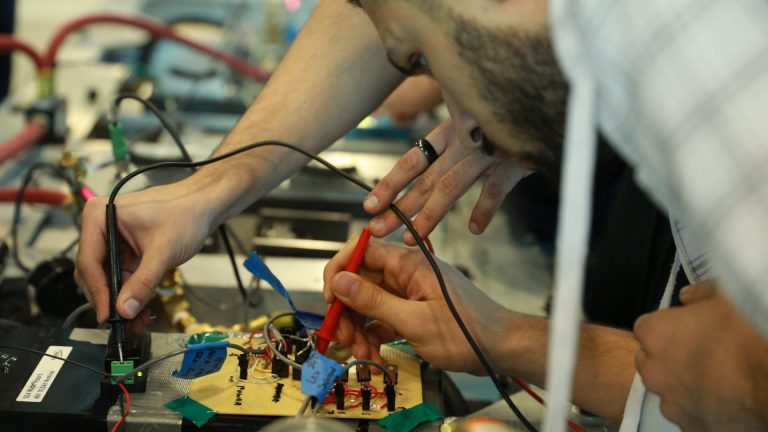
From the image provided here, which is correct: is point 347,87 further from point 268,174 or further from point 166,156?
point 166,156

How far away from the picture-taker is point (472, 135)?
881 millimetres

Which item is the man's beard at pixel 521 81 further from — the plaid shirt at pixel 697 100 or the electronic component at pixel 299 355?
the electronic component at pixel 299 355

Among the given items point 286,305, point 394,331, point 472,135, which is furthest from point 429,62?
point 286,305

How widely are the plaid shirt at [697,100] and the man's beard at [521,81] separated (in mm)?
59

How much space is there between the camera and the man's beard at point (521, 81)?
0.71 m

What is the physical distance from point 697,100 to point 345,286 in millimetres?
456

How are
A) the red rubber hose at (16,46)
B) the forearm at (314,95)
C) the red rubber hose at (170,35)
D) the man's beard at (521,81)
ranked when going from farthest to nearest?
1. the red rubber hose at (170,35)
2. the red rubber hose at (16,46)
3. the forearm at (314,95)
4. the man's beard at (521,81)

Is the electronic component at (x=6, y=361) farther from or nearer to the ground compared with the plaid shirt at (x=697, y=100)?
nearer to the ground

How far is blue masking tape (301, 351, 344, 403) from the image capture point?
0.82 m

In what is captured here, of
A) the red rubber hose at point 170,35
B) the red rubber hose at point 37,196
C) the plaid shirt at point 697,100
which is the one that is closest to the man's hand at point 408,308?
the plaid shirt at point 697,100

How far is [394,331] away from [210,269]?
1.28 ft

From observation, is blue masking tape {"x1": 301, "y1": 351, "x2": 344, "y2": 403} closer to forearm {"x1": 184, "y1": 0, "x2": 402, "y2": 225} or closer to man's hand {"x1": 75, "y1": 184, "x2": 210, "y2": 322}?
man's hand {"x1": 75, "y1": 184, "x2": 210, "y2": 322}

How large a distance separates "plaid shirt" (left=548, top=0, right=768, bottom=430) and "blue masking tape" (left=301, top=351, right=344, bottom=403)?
0.28 meters

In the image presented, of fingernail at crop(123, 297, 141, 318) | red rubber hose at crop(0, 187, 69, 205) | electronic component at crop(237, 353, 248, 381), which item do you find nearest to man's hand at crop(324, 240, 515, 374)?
electronic component at crop(237, 353, 248, 381)
